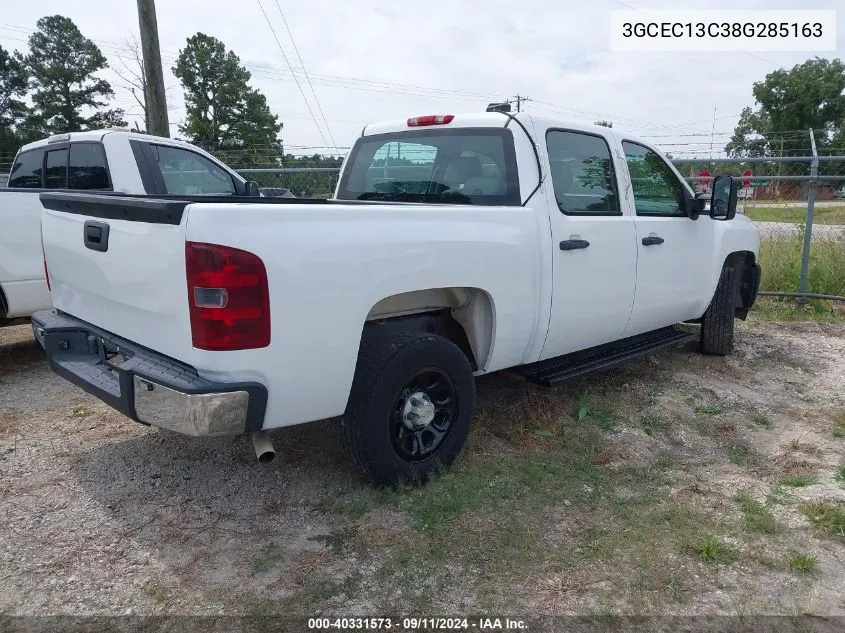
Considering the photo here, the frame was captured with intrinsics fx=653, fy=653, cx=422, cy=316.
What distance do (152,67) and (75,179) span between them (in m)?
3.71

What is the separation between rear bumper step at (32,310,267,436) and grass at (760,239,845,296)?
8066 mm

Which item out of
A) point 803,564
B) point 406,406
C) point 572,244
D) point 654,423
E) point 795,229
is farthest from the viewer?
point 795,229

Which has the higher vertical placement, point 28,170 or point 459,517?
point 28,170

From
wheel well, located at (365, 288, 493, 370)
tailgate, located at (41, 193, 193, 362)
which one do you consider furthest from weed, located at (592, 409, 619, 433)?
tailgate, located at (41, 193, 193, 362)

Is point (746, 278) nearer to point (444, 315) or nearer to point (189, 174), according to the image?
point (444, 315)

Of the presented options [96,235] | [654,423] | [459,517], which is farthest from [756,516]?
[96,235]

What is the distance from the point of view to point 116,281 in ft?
9.79

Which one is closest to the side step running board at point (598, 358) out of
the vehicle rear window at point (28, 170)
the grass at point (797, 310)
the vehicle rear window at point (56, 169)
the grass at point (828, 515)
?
the grass at point (828, 515)

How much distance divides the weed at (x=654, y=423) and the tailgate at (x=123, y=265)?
9.89 ft

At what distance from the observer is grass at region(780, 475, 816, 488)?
138 inches

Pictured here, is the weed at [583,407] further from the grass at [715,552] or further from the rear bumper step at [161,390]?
the rear bumper step at [161,390]

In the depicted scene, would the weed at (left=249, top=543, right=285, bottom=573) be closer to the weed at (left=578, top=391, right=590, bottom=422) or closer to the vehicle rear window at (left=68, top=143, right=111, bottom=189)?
the weed at (left=578, top=391, right=590, bottom=422)

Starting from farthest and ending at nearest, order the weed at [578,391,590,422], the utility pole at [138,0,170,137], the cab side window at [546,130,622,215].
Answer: the utility pole at [138,0,170,137] → the weed at [578,391,590,422] → the cab side window at [546,130,622,215]

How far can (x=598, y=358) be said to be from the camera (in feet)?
14.9
